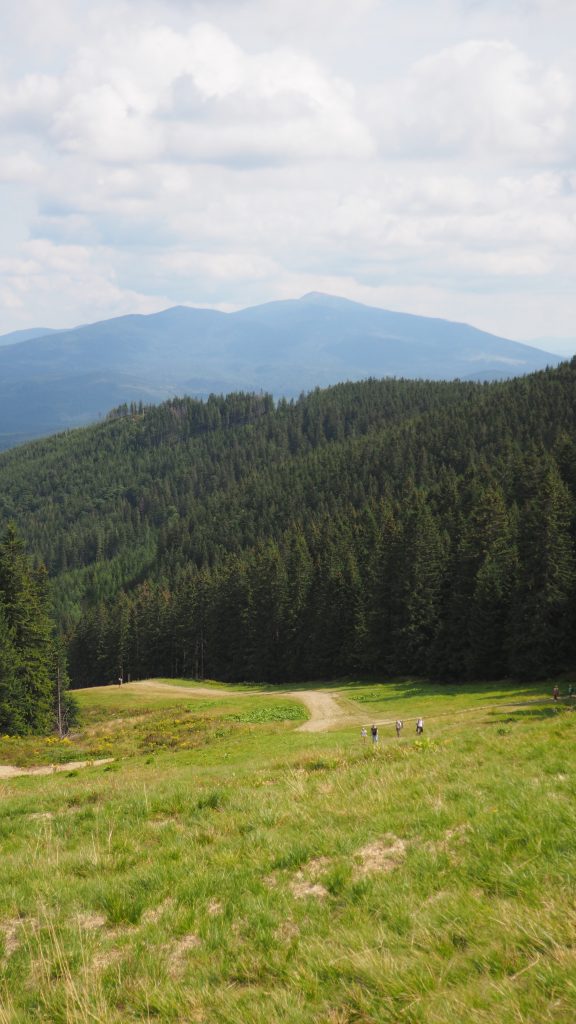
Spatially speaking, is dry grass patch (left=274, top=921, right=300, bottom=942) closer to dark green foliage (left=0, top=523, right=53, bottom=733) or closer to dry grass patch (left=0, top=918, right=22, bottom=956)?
dry grass patch (left=0, top=918, right=22, bottom=956)

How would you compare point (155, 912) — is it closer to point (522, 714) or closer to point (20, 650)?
point (522, 714)

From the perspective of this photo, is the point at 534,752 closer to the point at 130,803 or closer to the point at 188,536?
the point at 130,803

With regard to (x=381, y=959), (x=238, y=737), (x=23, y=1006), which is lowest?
(x=238, y=737)

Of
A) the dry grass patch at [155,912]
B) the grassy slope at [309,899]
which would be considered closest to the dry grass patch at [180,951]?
the grassy slope at [309,899]

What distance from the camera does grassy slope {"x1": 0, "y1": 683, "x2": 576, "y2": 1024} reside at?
209 inches

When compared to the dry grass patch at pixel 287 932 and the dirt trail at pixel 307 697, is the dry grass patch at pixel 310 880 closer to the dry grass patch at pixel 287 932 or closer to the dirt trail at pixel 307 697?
the dry grass patch at pixel 287 932

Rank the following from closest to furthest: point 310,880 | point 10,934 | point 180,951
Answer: point 180,951 < point 10,934 < point 310,880

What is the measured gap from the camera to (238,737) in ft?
134

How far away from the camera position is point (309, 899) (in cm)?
756

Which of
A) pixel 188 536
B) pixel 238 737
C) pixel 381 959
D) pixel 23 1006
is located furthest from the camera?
pixel 188 536

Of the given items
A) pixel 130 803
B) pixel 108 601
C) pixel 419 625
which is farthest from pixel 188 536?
pixel 130 803

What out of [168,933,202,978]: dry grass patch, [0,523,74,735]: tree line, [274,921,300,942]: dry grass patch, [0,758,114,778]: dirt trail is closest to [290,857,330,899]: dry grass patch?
[274,921,300,942]: dry grass patch

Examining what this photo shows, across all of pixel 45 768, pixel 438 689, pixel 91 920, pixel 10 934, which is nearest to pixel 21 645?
pixel 45 768

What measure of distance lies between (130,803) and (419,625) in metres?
58.3
